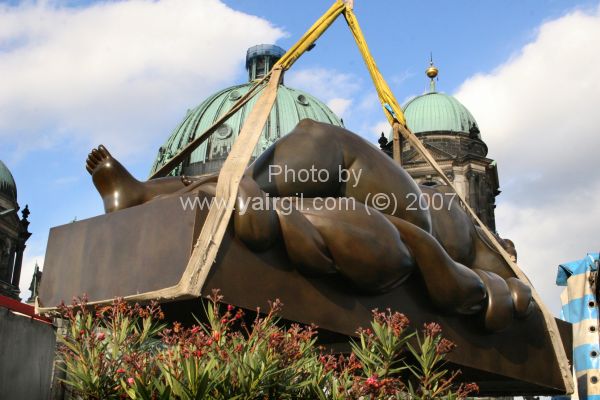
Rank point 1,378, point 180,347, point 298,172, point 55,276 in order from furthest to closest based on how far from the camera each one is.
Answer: point 298,172 → point 55,276 → point 1,378 → point 180,347

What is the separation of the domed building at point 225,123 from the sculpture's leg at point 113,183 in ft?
132

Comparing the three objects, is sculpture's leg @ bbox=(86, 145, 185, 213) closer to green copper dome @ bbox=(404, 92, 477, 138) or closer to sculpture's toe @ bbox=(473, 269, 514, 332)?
sculpture's toe @ bbox=(473, 269, 514, 332)

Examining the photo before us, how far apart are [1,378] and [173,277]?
3.19 ft

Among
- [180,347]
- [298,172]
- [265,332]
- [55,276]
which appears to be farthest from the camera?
[298,172]

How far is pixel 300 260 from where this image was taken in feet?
15.0

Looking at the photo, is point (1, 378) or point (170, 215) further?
point (170, 215)

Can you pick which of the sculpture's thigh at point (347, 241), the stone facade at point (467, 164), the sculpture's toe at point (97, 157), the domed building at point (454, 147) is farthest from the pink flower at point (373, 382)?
the stone facade at point (467, 164)

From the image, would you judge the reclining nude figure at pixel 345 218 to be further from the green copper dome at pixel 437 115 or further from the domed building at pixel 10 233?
the domed building at pixel 10 233

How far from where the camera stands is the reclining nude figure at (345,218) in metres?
4.57

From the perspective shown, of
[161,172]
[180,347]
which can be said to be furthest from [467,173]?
[180,347]

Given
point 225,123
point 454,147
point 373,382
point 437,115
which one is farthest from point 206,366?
point 225,123

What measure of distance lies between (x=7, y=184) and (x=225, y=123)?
15.5m

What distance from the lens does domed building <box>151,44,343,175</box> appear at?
4788 cm

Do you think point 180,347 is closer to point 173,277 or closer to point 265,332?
point 265,332
